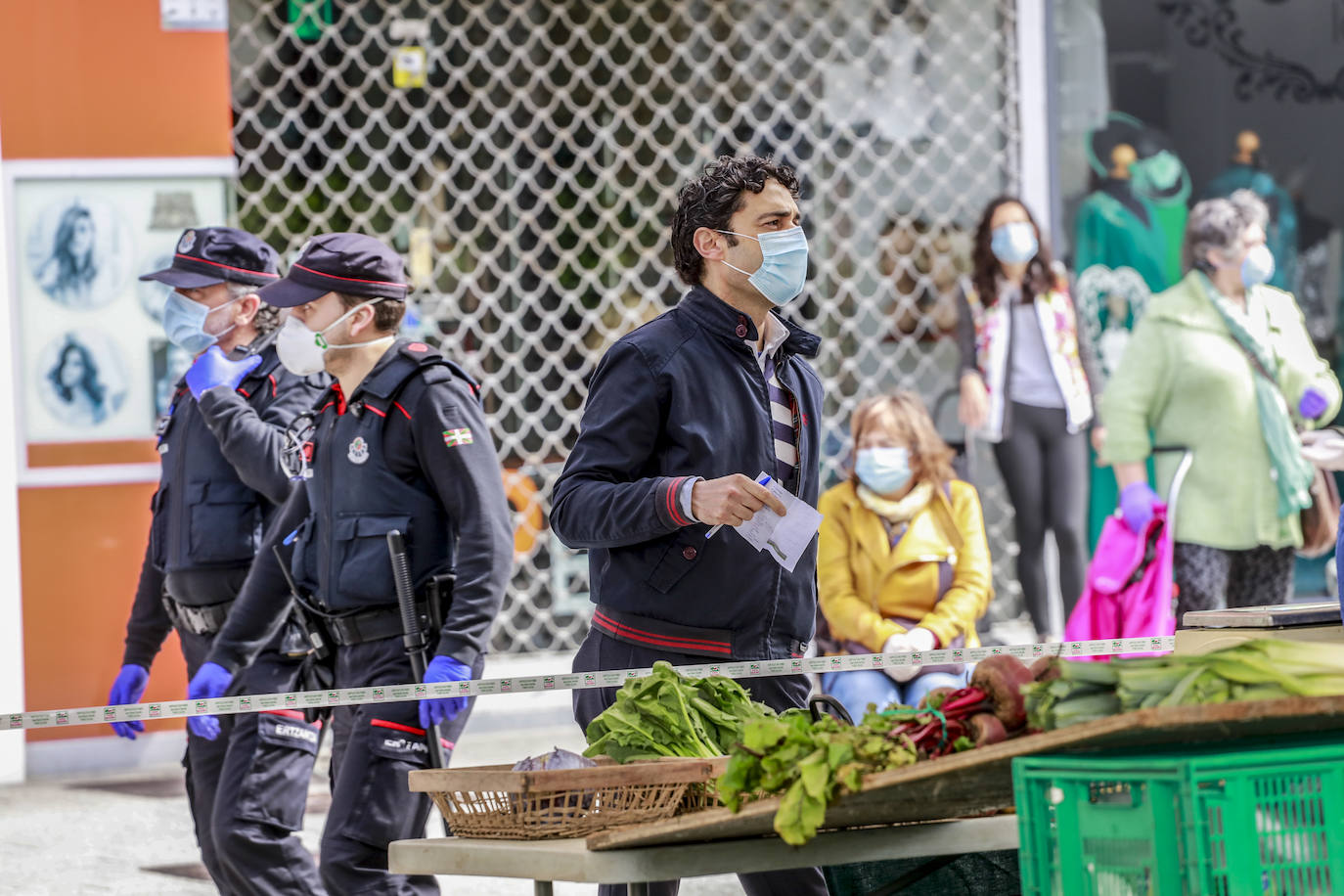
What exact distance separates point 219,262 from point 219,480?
0.72 meters

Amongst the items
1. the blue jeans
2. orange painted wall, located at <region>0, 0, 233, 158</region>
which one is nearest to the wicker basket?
the blue jeans

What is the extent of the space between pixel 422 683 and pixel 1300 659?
6.92 ft

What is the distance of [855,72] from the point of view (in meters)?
8.09

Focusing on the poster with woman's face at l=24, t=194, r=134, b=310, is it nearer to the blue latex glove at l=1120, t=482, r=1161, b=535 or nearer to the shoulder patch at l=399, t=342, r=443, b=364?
the shoulder patch at l=399, t=342, r=443, b=364

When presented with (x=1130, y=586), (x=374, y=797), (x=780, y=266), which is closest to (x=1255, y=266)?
(x=1130, y=586)

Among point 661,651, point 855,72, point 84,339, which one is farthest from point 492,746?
point 661,651

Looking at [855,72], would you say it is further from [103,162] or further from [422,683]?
[422,683]

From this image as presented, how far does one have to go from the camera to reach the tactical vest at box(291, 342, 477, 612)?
3.88m

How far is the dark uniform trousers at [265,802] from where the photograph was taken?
4.08 meters

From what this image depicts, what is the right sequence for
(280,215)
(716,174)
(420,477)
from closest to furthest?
(716,174), (420,477), (280,215)

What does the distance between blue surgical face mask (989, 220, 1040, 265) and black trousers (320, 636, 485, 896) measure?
440 cm

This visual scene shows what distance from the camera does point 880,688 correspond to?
5.55 metres

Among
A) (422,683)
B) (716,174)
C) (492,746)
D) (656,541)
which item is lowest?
(492,746)

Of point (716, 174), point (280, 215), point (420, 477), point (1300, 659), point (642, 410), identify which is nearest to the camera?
point (1300, 659)
